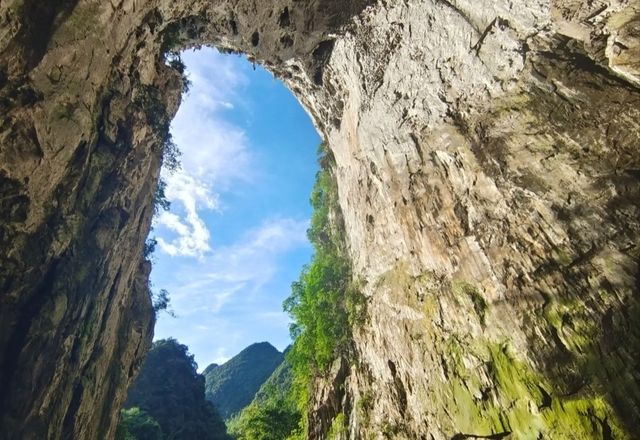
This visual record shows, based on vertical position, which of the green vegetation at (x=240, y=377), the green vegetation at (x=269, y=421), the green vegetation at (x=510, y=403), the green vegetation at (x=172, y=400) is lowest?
the green vegetation at (x=510, y=403)

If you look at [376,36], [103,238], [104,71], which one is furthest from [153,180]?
[376,36]

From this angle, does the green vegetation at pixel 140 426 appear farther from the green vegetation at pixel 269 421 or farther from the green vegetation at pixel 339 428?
the green vegetation at pixel 339 428

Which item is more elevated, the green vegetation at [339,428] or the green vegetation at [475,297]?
the green vegetation at [475,297]

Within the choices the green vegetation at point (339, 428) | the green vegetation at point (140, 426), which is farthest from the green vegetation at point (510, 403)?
the green vegetation at point (140, 426)

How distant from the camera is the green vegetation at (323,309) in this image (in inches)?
868

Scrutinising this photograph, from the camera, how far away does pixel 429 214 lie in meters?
16.4

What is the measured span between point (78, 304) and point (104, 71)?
965cm

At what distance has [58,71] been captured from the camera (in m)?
13.4

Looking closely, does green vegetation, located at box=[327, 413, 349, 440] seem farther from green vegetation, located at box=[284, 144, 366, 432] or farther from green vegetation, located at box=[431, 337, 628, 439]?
green vegetation, located at box=[431, 337, 628, 439]

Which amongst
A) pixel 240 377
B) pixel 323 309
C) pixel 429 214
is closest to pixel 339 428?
pixel 323 309

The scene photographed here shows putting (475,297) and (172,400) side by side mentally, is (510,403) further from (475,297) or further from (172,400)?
(172,400)

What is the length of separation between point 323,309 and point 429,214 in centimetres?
1047

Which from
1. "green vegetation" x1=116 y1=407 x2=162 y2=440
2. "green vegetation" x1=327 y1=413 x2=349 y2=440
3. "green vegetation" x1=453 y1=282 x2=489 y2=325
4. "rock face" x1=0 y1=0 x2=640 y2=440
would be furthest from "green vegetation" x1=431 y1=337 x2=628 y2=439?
"green vegetation" x1=116 y1=407 x2=162 y2=440

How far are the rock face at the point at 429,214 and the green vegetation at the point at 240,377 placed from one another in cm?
6250
